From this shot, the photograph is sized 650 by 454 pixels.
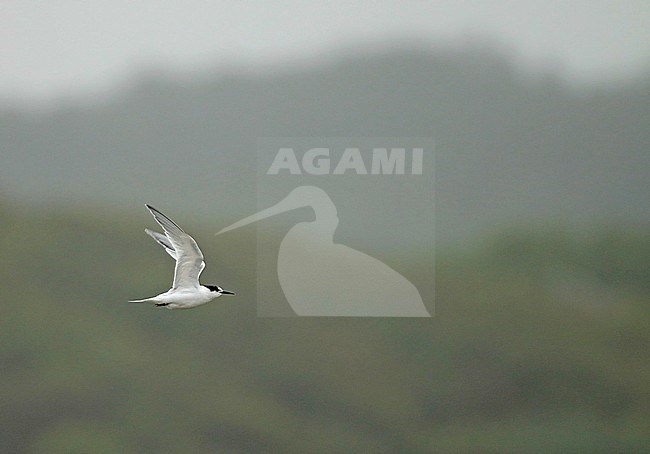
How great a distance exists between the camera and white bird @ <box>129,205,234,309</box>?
273cm

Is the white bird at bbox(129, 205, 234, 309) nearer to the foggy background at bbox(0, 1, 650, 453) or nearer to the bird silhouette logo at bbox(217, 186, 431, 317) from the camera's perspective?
the foggy background at bbox(0, 1, 650, 453)

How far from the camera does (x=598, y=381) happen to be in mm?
2877

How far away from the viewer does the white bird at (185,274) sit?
8.95ft

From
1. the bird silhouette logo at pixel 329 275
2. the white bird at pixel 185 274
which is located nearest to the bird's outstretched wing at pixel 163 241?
the white bird at pixel 185 274

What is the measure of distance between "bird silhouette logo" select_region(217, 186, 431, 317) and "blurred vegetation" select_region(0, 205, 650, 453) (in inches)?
→ 2.4

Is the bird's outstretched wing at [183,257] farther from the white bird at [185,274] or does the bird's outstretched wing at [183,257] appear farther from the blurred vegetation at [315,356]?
the blurred vegetation at [315,356]

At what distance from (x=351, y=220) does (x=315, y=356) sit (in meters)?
0.55

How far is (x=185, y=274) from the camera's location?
2738 millimetres

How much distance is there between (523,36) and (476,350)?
120 cm

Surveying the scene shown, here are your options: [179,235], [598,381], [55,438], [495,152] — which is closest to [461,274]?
[495,152]

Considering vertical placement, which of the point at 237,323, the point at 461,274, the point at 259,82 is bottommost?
the point at 237,323

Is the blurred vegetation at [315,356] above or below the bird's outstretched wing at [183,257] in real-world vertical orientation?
below

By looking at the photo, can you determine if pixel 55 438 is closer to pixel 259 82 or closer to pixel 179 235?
pixel 179 235

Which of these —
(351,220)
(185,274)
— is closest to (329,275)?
(351,220)
